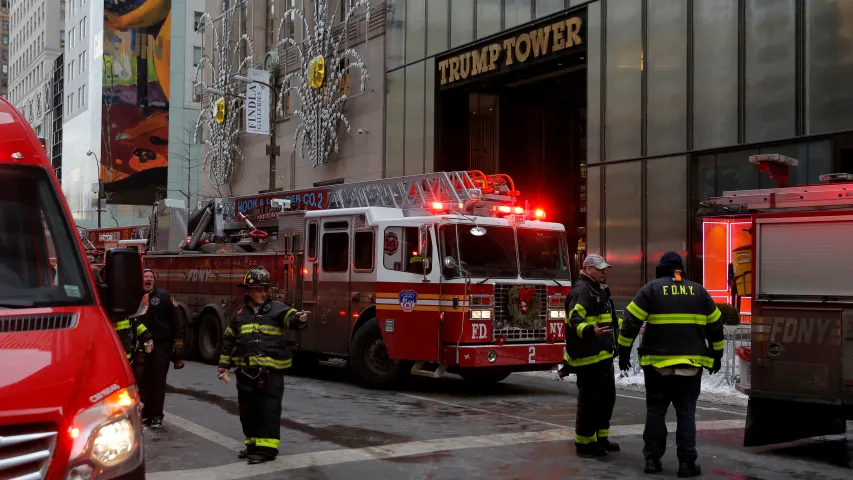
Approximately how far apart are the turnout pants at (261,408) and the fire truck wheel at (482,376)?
547 centimetres

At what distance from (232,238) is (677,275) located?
1134cm

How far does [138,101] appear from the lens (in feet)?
267

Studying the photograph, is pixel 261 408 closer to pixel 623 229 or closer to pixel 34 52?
pixel 623 229

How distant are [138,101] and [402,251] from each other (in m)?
74.1

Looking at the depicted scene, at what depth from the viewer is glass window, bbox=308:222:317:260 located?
1420 cm

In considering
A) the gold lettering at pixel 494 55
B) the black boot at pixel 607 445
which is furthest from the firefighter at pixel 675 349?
the gold lettering at pixel 494 55

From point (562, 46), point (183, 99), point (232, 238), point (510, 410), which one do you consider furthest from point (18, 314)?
point (183, 99)

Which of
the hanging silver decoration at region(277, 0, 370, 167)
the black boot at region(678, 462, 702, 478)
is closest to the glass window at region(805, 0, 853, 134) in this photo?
the black boot at region(678, 462, 702, 478)

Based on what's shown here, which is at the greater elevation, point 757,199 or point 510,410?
point 757,199

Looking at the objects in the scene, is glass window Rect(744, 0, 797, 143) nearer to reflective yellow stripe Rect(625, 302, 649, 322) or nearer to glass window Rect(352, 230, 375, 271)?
glass window Rect(352, 230, 375, 271)

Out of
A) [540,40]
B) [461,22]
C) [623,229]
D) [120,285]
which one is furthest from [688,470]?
[461,22]

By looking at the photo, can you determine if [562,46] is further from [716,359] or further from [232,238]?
[716,359]

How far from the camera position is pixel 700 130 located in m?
18.5

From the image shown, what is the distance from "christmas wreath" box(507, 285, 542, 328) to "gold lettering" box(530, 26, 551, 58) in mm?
11268
